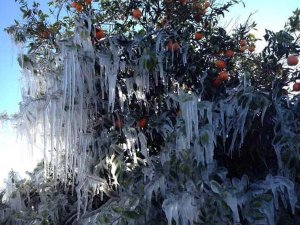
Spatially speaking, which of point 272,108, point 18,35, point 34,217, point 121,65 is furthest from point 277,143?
point 18,35

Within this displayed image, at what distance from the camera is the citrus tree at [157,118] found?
6.60 ft

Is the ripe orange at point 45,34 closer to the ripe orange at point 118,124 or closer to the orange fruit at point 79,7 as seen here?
the orange fruit at point 79,7

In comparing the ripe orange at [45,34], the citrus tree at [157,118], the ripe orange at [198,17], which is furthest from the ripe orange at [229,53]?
the ripe orange at [45,34]

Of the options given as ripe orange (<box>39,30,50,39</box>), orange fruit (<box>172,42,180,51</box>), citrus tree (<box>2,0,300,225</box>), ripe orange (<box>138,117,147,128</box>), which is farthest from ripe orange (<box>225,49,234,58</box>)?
ripe orange (<box>39,30,50,39</box>)

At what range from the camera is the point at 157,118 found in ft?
8.64

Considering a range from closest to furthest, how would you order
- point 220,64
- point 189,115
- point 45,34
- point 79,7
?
point 189,115
point 220,64
point 79,7
point 45,34

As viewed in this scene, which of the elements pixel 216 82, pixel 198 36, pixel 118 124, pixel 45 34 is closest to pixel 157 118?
pixel 118 124

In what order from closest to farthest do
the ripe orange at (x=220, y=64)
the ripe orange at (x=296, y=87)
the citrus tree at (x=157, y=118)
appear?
1. the citrus tree at (x=157, y=118)
2. the ripe orange at (x=296, y=87)
3. the ripe orange at (x=220, y=64)

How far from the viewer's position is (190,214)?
1853 mm

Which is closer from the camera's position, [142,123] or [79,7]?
[142,123]

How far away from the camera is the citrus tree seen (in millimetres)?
2012

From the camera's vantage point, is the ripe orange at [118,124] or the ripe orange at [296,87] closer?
the ripe orange at [296,87]

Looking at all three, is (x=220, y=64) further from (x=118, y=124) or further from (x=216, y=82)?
(x=118, y=124)

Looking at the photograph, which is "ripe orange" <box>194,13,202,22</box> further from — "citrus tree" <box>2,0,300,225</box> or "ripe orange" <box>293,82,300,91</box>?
"ripe orange" <box>293,82,300,91</box>
